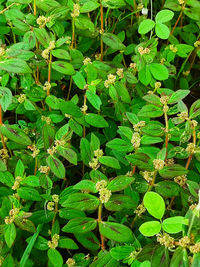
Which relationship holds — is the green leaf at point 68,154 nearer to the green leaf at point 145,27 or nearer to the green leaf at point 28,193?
the green leaf at point 28,193

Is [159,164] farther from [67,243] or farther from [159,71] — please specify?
[159,71]

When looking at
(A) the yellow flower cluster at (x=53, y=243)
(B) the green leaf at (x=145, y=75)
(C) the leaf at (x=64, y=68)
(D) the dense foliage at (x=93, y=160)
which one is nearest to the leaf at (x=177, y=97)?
(D) the dense foliage at (x=93, y=160)

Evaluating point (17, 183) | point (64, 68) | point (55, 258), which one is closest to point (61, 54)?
point (64, 68)

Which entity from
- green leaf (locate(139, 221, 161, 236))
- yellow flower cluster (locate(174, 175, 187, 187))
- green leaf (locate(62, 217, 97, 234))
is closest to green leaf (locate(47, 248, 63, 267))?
green leaf (locate(62, 217, 97, 234))

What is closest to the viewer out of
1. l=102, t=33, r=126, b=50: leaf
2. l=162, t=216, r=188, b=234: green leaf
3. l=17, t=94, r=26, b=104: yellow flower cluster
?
l=162, t=216, r=188, b=234: green leaf

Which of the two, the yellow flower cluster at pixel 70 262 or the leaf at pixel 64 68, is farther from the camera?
the leaf at pixel 64 68

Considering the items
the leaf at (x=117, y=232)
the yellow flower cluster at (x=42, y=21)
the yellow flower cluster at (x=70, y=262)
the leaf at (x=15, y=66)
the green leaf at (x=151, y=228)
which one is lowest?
the yellow flower cluster at (x=70, y=262)

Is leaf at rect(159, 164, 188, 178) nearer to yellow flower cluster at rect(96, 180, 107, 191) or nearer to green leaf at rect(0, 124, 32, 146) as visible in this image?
yellow flower cluster at rect(96, 180, 107, 191)
